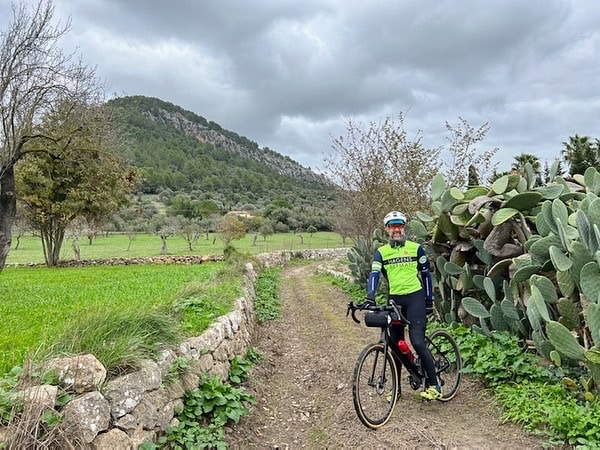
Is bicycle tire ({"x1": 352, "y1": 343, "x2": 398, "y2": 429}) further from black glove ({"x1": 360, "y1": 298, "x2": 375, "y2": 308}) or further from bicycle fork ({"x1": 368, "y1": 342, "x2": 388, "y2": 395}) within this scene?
black glove ({"x1": 360, "y1": 298, "x2": 375, "y2": 308})

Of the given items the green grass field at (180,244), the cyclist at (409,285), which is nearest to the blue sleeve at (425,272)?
the cyclist at (409,285)

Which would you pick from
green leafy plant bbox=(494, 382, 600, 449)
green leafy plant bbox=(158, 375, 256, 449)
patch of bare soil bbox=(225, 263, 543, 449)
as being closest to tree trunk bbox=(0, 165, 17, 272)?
patch of bare soil bbox=(225, 263, 543, 449)

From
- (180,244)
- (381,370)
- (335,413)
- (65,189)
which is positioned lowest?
(335,413)

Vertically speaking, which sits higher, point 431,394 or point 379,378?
point 379,378

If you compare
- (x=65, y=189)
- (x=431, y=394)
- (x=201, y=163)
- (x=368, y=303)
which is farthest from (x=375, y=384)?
(x=201, y=163)

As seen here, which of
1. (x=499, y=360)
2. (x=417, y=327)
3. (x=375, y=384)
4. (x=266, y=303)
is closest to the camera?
(x=375, y=384)

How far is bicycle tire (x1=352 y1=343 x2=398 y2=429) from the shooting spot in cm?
414

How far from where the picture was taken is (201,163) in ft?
247

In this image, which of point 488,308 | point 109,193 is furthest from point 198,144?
point 488,308

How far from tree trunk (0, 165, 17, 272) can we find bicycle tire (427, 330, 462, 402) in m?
11.7

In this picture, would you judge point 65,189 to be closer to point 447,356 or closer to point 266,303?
point 266,303

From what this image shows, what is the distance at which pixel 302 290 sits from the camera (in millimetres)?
14820

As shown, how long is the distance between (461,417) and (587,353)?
4.47 feet

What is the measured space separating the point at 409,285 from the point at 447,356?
4.34 feet
